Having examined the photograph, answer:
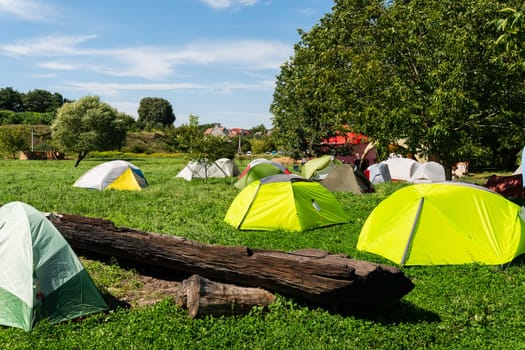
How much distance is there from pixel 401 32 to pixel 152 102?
372ft

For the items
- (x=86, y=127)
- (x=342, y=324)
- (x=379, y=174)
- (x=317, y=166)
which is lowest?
(x=342, y=324)

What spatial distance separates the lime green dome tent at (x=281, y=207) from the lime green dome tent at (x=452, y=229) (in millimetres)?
3008

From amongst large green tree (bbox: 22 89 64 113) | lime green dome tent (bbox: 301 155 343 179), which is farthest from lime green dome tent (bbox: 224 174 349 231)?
large green tree (bbox: 22 89 64 113)

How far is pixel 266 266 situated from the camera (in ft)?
20.2

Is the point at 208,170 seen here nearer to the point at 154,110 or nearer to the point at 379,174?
the point at 379,174

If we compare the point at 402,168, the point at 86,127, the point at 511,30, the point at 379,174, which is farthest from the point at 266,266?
the point at 86,127

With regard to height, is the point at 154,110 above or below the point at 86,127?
above

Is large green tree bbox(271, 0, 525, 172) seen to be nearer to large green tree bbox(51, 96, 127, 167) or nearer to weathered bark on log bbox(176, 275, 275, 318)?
weathered bark on log bbox(176, 275, 275, 318)

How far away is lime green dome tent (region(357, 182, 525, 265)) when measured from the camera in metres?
8.02

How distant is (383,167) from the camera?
76.7ft

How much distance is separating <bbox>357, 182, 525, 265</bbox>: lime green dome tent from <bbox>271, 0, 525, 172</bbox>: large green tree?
15.7 feet

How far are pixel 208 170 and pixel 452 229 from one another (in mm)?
19222

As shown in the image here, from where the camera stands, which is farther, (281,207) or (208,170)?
(208,170)

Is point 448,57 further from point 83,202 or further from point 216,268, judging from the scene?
point 83,202
